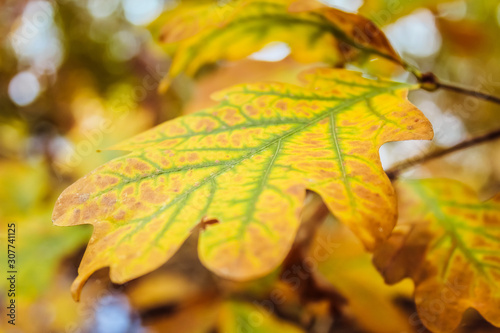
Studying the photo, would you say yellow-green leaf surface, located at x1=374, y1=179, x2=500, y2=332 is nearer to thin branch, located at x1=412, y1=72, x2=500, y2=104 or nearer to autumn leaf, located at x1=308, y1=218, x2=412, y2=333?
thin branch, located at x1=412, y1=72, x2=500, y2=104

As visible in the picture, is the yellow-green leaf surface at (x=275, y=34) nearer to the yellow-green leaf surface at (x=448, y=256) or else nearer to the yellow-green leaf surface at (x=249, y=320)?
the yellow-green leaf surface at (x=448, y=256)

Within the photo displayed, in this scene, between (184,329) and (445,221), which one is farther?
(184,329)

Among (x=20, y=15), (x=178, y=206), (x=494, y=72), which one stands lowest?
(x=494, y=72)

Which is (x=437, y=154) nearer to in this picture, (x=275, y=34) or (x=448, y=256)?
(x=448, y=256)

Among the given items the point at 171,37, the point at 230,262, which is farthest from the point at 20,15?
the point at 230,262

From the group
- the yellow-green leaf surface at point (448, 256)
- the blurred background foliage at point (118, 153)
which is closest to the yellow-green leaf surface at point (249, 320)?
the blurred background foliage at point (118, 153)

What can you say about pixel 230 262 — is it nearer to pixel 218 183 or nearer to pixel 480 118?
pixel 218 183

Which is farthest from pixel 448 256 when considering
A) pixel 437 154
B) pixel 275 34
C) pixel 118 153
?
pixel 118 153
